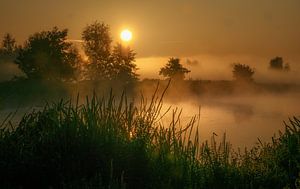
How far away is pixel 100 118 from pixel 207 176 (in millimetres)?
4439

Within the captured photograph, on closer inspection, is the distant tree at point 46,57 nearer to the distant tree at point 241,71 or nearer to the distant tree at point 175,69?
the distant tree at point 175,69

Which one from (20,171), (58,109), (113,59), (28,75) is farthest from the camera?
(113,59)

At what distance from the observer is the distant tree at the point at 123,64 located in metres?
122

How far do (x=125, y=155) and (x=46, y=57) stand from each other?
8196 cm

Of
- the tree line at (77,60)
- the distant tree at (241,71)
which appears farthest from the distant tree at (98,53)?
the distant tree at (241,71)

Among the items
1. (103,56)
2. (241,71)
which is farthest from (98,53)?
(241,71)

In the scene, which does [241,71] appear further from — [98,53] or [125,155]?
[125,155]

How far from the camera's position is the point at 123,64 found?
406ft

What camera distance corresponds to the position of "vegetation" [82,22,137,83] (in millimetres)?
123750

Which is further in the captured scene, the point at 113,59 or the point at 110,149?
the point at 113,59

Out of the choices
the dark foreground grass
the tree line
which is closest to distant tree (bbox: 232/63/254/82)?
the tree line

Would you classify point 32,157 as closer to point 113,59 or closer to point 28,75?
point 28,75

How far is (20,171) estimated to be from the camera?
1864cm

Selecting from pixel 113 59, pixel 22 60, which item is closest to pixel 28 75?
pixel 22 60
